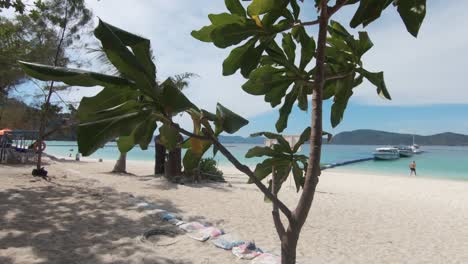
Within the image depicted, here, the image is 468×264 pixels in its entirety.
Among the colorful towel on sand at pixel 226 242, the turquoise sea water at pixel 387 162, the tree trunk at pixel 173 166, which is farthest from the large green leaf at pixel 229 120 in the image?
the tree trunk at pixel 173 166

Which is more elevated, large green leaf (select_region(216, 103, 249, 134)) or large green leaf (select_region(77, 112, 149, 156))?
large green leaf (select_region(216, 103, 249, 134))

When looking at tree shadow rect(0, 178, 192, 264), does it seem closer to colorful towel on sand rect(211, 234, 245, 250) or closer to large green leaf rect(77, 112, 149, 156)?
colorful towel on sand rect(211, 234, 245, 250)

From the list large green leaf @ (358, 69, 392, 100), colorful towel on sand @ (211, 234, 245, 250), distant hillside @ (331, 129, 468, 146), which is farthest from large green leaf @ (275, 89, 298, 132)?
distant hillside @ (331, 129, 468, 146)

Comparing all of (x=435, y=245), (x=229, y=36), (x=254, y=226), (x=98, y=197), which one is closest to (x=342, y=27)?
(x=229, y=36)

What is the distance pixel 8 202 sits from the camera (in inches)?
253

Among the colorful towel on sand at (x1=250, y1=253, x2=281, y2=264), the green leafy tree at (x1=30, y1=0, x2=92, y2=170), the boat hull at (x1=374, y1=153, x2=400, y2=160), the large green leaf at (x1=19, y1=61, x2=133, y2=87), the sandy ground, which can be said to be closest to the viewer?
the large green leaf at (x1=19, y1=61, x2=133, y2=87)

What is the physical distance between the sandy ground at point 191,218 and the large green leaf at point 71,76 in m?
3.68

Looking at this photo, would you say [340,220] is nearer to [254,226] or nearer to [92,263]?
[254,226]

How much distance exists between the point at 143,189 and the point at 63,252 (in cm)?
570

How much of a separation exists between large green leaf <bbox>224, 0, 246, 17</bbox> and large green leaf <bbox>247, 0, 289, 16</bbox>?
8 cm

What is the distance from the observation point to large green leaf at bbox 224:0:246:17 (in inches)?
40.3

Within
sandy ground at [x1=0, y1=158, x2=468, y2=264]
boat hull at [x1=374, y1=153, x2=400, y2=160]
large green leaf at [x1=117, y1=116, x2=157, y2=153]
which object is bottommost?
sandy ground at [x1=0, y1=158, x2=468, y2=264]

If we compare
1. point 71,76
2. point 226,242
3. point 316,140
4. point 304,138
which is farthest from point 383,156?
point 71,76

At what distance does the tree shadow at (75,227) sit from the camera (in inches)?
160
